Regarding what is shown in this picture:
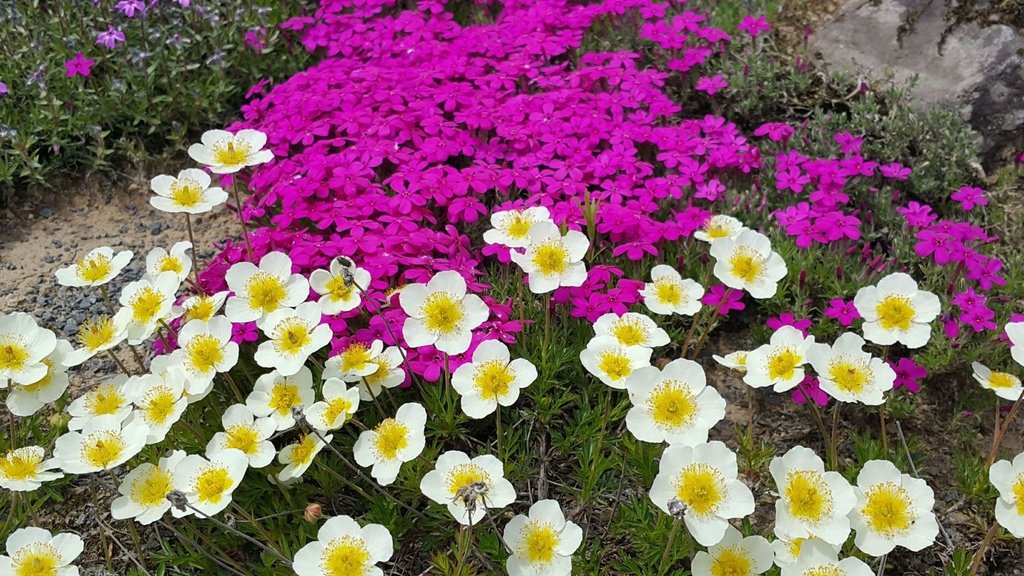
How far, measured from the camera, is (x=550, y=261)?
274 centimetres

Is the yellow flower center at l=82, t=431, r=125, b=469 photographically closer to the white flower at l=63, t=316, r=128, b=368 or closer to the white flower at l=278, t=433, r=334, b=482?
the white flower at l=63, t=316, r=128, b=368

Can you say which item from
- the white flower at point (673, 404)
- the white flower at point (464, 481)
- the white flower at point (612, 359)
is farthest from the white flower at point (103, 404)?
the white flower at point (673, 404)

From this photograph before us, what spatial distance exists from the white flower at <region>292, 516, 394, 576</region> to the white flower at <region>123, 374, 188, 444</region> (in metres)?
0.63

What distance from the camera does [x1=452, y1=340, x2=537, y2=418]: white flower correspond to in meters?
2.52

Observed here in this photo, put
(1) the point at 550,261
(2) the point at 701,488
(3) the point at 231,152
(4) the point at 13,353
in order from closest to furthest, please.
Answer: (2) the point at 701,488 → (4) the point at 13,353 → (1) the point at 550,261 → (3) the point at 231,152

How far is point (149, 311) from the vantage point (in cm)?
275

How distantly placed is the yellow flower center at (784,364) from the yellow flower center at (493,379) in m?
0.77

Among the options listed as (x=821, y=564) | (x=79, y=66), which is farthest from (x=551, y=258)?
(x=79, y=66)

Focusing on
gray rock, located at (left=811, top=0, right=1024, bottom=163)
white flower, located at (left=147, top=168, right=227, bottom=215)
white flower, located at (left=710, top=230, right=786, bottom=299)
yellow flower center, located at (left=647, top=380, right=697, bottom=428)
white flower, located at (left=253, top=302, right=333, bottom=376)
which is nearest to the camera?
yellow flower center, located at (left=647, top=380, right=697, bottom=428)

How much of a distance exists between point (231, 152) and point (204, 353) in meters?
0.82

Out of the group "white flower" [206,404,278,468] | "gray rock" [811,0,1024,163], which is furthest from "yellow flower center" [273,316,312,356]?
"gray rock" [811,0,1024,163]

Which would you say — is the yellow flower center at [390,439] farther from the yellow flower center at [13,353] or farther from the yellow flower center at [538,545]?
the yellow flower center at [13,353]

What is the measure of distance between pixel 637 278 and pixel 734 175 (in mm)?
968

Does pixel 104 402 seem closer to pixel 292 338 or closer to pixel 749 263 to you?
pixel 292 338
